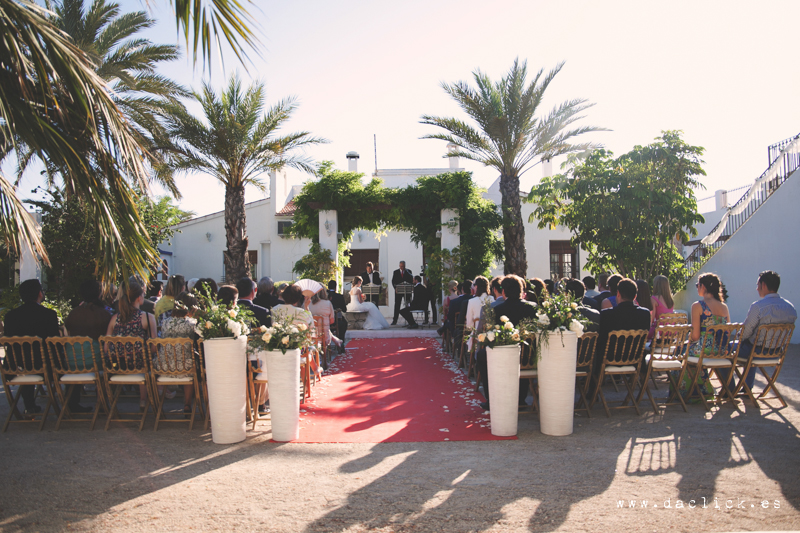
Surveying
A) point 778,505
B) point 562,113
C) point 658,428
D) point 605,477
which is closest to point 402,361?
point 658,428

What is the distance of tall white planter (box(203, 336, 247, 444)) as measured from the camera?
507cm

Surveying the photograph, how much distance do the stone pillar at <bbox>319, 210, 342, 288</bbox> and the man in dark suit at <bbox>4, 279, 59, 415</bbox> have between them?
34.3ft

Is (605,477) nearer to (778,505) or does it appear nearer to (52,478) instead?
(778,505)

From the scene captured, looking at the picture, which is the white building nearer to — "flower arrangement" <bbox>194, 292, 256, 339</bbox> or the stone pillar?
the stone pillar

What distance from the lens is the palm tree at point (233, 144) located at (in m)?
13.9

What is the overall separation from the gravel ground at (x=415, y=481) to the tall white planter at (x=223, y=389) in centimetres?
16

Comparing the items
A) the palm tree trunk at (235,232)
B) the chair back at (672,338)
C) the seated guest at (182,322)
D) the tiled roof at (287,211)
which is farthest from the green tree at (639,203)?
the tiled roof at (287,211)

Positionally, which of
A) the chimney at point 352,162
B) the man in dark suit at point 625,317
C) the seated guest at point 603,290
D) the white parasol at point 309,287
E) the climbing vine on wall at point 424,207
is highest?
the chimney at point 352,162

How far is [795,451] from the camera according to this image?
14.9 ft

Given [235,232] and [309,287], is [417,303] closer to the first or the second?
[235,232]

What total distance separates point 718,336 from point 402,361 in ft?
17.5

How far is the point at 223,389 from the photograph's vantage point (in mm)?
5066

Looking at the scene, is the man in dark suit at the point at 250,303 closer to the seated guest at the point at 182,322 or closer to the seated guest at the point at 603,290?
the seated guest at the point at 182,322

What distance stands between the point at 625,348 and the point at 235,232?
11.4 metres
